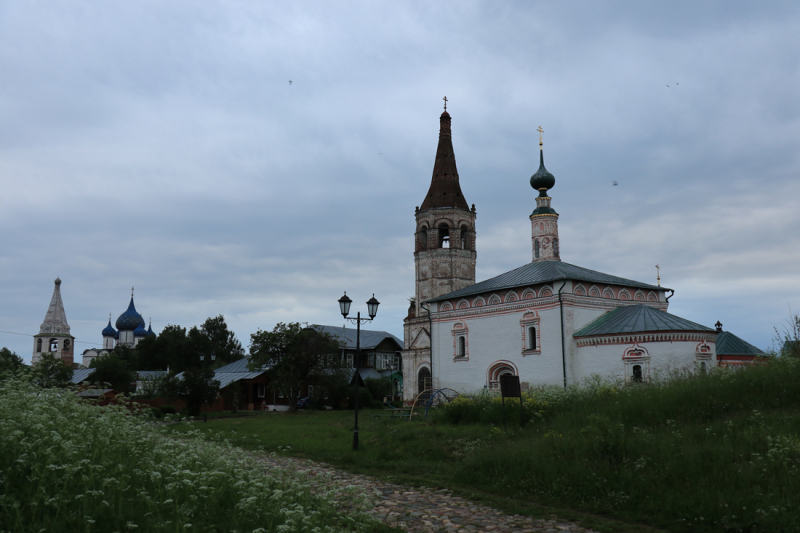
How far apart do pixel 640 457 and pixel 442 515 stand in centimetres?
358

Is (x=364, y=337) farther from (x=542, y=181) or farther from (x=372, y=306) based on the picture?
(x=372, y=306)

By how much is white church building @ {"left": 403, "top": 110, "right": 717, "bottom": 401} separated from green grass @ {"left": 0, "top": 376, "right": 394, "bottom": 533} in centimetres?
1747

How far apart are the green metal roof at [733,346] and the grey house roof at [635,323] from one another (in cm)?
908

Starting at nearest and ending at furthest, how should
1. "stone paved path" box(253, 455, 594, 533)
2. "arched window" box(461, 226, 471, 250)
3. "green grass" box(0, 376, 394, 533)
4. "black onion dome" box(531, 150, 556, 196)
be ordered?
"green grass" box(0, 376, 394, 533) → "stone paved path" box(253, 455, 594, 533) → "black onion dome" box(531, 150, 556, 196) → "arched window" box(461, 226, 471, 250)

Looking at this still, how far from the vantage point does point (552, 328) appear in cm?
2444

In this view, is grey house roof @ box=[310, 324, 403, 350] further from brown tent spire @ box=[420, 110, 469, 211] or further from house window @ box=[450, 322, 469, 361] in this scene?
house window @ box=[450, 322, 469, 361]

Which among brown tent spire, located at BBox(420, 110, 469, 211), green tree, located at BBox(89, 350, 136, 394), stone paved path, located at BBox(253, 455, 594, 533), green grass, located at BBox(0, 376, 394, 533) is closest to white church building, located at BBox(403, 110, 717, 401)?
brown tent spire, located at BBox(420, 110, 469, 211)

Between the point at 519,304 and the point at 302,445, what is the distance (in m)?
13.2

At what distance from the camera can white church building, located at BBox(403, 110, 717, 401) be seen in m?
21.7

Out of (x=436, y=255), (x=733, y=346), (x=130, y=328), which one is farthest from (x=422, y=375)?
(x=130, y=328)

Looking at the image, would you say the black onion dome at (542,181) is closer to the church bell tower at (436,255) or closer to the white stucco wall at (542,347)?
the white stucco wall at (542,347)

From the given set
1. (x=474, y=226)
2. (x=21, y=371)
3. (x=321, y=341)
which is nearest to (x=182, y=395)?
(x=321, y=341)

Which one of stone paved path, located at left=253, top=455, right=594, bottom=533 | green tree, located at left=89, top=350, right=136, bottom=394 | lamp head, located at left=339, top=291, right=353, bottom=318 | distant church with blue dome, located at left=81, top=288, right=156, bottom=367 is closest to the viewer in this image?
stone paved path, located at left=253, top=455, right=594, bottom=533

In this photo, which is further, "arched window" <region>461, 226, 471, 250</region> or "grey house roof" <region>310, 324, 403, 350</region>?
"grey house roof" <region>310, 324, 403, 350</region>
